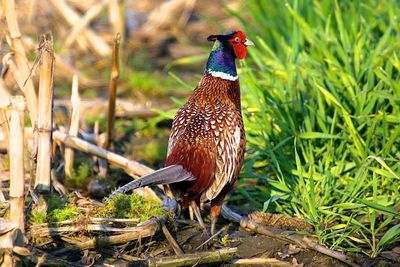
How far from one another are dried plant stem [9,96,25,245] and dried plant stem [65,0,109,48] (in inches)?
170

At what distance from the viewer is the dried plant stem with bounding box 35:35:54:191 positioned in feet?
13.2

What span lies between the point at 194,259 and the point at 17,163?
99cm

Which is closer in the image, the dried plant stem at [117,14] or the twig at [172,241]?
the twig at [172,241]

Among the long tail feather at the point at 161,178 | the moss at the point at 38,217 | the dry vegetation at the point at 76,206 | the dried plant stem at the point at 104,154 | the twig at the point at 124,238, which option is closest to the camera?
the dry vegetation at the point at 76,206

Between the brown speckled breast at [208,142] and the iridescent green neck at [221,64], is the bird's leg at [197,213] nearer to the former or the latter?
the brown speckled breast at [208,142]

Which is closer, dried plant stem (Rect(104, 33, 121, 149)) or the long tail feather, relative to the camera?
the long tail feather

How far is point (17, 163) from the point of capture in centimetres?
341

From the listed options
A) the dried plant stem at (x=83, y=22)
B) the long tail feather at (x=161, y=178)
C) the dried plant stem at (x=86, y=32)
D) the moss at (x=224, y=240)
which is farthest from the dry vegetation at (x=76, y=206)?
the dried plant stem at (x=86, y=32)

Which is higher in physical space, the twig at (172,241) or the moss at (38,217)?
the moss at (38,217)

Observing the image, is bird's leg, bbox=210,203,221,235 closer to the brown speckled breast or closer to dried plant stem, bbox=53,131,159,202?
the brown speckled breast

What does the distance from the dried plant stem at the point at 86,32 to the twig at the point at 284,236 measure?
3896 mm

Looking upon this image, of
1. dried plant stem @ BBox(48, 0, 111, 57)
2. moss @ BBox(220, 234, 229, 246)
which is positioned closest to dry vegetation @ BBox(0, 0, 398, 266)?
moss @ BBox(220, 234, 229, 246)

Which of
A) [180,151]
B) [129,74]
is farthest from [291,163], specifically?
[129,74]

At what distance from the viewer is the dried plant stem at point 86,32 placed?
26.1ft
